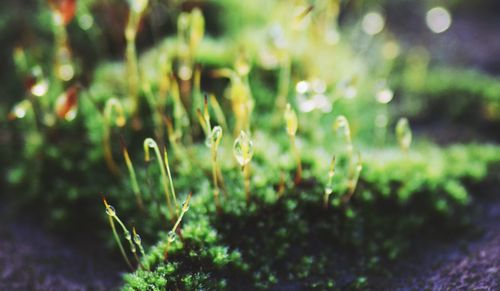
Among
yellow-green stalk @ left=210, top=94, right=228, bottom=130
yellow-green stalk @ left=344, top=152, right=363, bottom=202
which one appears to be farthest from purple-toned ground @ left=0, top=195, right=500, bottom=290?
yellow-green stalk @ left=210, top=94, right=228, bottom=130

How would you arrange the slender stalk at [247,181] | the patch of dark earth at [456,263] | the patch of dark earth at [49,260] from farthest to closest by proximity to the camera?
the patch of dark earth at [49,260], the slender stalk at [247,181], the patch of dark earth at [456,263]

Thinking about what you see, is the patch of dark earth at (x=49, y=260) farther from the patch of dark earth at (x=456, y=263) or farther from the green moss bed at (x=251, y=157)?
the patch of dark earth at (x=456, y=263)

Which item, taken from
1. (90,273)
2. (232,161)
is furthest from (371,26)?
(90,273)

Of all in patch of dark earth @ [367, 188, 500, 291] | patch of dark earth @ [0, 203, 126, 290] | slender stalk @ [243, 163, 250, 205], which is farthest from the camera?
patch of dark earth @ [0, 203, 126, 290]

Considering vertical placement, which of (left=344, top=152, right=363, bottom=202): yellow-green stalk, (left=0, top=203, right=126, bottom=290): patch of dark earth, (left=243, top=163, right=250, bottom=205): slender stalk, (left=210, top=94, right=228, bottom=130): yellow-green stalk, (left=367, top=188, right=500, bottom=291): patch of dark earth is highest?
(left=210, top=94, right=228, bottom=130): yellow-green stalk

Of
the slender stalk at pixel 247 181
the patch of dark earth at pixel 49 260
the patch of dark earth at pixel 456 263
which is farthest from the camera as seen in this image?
the patch of dark earth at pixel 49 260

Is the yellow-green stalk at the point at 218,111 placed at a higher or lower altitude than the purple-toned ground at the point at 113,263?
higher

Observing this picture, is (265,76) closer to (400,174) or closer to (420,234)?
(400,174)

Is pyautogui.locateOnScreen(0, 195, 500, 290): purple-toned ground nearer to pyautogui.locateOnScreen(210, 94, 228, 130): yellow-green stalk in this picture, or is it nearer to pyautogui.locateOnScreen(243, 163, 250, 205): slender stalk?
pyautogui.locateOnScreen(243, 163, 250, 205): slender stalk

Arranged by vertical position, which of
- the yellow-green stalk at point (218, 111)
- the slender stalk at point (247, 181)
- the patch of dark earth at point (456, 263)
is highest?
the yellow-green stalk at point (218, 111)

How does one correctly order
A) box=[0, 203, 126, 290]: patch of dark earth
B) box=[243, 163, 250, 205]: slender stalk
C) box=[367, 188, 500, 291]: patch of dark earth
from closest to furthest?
box=[367, 188, 500, 291]: patch of dark earth, box=[243, 163, 250, 205]: slender stalk, box=[0, 203, 126, 290]: patch of dark earth

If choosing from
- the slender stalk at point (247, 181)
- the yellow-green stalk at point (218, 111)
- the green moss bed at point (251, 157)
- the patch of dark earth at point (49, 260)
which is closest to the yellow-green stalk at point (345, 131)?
the green moss bed at point (251, 157)
